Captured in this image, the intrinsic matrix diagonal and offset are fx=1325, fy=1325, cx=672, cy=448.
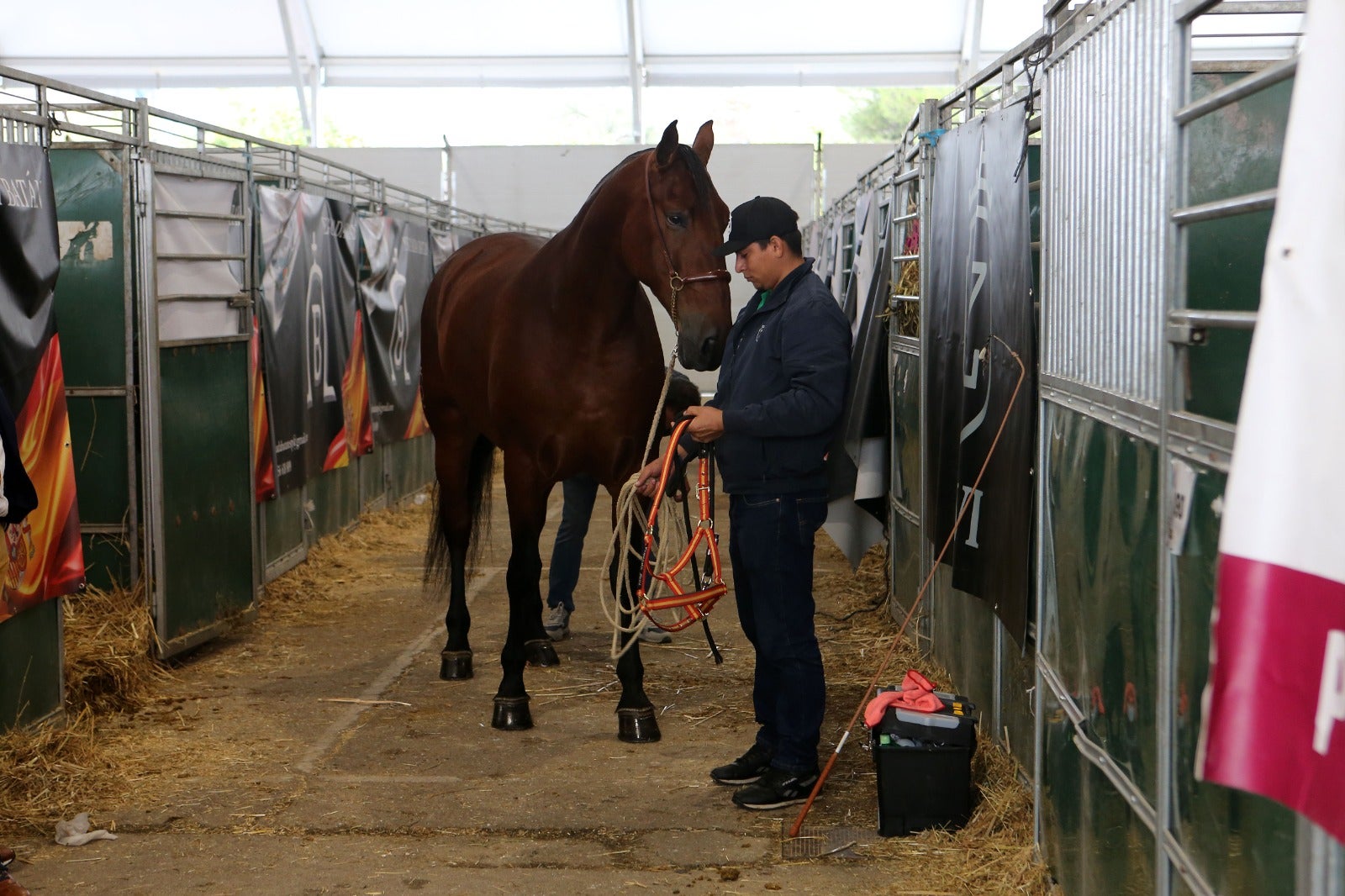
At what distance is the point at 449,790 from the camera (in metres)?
4.06

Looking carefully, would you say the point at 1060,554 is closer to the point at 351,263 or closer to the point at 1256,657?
the point at 1256,657

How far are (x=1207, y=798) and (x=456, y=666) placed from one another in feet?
12.7

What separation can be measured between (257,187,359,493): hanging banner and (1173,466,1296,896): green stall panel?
5408 mm

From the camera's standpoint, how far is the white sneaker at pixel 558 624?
19.8 feet

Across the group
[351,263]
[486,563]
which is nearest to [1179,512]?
[486,563]

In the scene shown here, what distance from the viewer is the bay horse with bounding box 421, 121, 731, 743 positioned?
418 centimetres

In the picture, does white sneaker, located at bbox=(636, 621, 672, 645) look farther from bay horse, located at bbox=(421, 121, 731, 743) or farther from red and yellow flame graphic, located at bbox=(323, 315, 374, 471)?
red and yellow flame graphic, located at bbox=(323, 315, 374, 471)

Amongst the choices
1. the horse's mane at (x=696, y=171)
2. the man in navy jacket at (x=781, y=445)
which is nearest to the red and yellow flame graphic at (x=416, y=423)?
the horse's mane at (x=696, y=171)

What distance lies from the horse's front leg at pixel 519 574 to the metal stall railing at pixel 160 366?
5.21 ft

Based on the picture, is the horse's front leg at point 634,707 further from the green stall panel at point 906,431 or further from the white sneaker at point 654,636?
the green stall panel at point 906,431

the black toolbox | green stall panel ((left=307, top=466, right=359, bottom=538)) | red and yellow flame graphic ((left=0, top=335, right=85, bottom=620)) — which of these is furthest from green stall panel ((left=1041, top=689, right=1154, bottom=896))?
green stall panel ((left=307, top=466, right=359, bottom=538))

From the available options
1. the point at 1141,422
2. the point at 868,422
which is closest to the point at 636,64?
the point at 868,422

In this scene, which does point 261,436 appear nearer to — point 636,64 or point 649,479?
point 649,479

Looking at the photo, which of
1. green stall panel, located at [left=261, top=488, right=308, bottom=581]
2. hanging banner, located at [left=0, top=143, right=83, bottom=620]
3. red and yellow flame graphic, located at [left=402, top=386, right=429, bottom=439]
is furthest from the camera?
red and yellow flame graphic, located at [left=402, top=386, right=429, bottom=439]
